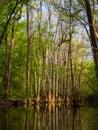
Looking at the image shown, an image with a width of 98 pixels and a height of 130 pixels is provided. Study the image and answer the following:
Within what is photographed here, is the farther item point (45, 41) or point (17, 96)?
point (45, 41)

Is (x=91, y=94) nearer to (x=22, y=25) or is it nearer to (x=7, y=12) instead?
(x=22, y=25)

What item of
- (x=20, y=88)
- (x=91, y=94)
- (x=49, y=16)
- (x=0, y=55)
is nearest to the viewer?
(x=0, y=55)

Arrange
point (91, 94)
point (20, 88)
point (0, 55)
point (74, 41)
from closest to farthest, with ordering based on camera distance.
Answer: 1. point (0, 55)
2. point (20, 88)
3. point (74, 41)
4. point (91, 94)

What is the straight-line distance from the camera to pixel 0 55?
140ft

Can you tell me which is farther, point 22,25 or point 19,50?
point 19,50

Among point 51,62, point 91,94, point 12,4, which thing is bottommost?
point 91,94

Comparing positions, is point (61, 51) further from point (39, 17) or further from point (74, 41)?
point (39, 17)

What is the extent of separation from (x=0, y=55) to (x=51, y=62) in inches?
431

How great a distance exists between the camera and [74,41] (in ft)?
182

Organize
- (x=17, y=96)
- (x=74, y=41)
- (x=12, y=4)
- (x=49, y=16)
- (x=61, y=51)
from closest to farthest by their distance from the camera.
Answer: (x=12, y=4)
(x=17, y=96)
(x=49, y=16)
(x=74, y=41)
(x=61, y=51)

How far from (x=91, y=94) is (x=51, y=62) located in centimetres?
2696

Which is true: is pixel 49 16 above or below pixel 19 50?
above

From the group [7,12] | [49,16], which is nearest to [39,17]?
[49,16]

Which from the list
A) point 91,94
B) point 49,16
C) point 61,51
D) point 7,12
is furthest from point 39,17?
point 91,94
